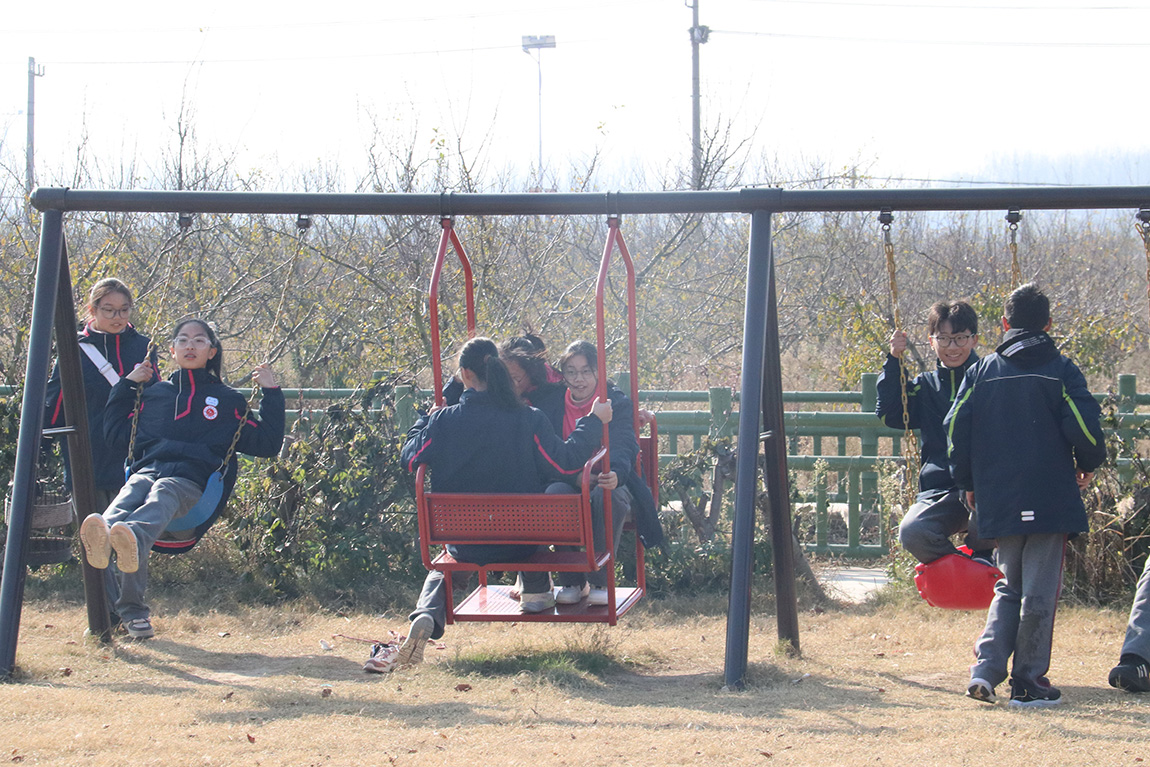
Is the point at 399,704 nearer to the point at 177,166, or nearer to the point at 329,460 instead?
the point at 329,460

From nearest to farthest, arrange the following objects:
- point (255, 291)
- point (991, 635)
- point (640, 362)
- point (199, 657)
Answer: point (991, 635) < point (199, 657) < point (640, 362) < point (255, 291)

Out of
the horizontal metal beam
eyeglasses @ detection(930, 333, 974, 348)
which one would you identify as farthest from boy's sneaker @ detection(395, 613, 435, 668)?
eyeglasses @ detection(930, 333, 974, 348)

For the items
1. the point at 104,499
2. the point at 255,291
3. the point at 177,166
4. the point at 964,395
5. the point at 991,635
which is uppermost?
the point at 177,166

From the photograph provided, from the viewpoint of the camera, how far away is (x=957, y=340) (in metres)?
4.79

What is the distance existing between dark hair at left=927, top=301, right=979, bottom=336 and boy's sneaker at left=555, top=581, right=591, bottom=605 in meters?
1.98

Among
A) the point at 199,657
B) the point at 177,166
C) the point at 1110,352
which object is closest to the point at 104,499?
the point at 199,657

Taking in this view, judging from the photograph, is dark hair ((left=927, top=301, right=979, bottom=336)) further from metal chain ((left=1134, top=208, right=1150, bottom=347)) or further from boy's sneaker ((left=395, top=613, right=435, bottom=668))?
boy's sneaker ((left=395, top=613, right=435, bottom=668))

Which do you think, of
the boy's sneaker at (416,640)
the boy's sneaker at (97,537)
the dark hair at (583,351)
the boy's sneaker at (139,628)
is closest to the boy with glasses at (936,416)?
the dark hair at (583,351)

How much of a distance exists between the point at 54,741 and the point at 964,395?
361 centimetres

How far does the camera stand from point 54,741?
3807 mm

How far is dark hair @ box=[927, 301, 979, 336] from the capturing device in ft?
15.7

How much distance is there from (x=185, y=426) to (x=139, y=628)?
1.10 meters

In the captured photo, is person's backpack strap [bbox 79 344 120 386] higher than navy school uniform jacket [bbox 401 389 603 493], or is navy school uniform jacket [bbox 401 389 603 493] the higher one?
person's backpack strap [bbox 79 344 120 386]

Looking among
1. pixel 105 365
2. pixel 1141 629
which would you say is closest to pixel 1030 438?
pixel 1141 629
